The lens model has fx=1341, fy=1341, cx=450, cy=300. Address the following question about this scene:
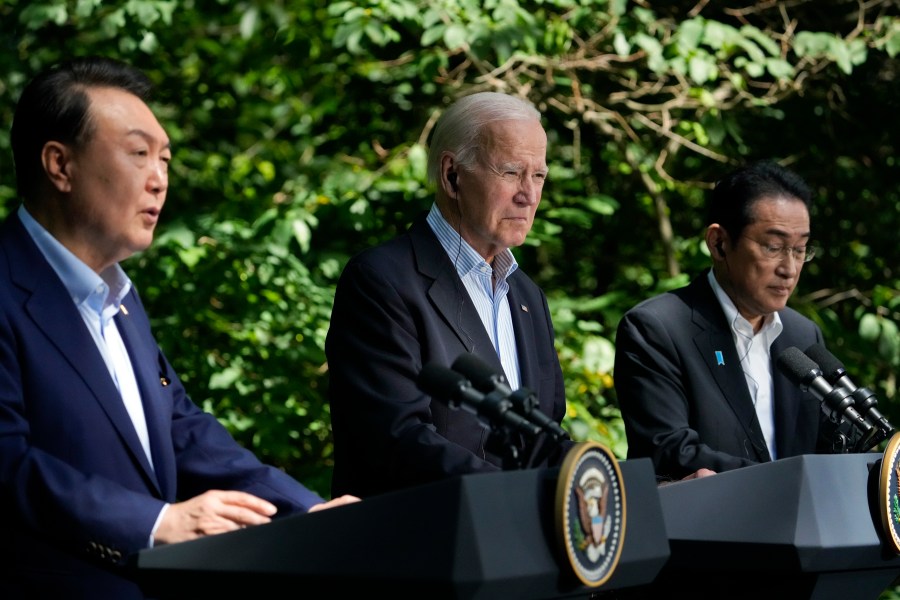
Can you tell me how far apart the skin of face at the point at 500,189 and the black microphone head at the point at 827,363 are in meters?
0.80

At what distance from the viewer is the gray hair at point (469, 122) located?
3418 mm

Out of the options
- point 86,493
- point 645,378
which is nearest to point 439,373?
point 86,493

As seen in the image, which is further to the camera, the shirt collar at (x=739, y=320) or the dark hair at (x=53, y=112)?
the shirt collar at (x=739, y=320)

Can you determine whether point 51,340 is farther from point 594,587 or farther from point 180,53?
point 180,53

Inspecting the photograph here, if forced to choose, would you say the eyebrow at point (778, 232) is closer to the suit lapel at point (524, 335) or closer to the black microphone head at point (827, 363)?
the black microphone head at point (827, 363)

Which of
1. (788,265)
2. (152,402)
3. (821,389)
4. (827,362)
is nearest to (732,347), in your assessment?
(788,265)

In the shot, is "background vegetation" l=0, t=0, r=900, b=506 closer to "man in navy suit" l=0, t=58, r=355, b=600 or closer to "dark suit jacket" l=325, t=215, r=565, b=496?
"dark suit jacket" l=325, t=215, r=565, b=496

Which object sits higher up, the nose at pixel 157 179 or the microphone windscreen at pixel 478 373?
the nose at pixel 157 179

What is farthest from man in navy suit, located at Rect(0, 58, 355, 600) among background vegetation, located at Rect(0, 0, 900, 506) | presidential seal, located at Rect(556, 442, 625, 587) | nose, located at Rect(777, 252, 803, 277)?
background vegetation, located at Rect(0, 0, 900, 506)

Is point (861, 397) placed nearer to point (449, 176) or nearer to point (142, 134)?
point (449, 176)

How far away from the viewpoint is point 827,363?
3377 mm

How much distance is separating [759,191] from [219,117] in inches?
180

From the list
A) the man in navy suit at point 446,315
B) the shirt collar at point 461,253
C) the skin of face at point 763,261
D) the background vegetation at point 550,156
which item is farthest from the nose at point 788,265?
the background vegetation at point 550,156

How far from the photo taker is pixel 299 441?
5.81 meters
